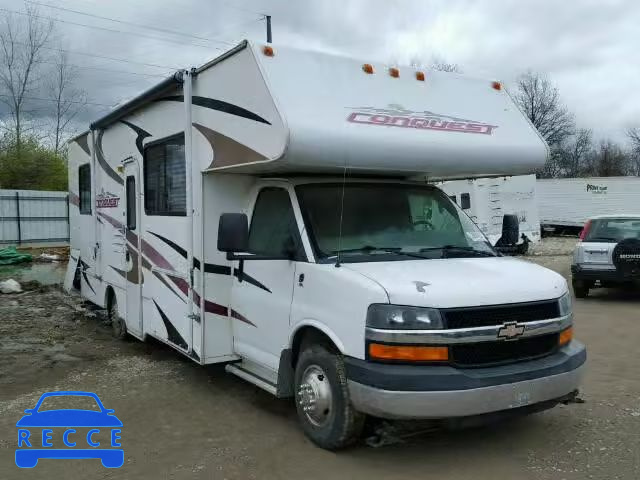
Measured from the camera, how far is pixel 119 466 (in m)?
4.48

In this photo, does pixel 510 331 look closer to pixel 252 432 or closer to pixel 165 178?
pixel 252 432

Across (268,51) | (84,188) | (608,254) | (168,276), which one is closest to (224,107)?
(268,51)

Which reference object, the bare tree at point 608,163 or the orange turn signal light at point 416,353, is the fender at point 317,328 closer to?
the orange turn signal light at point 416,353

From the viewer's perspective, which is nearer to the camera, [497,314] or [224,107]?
[497,314]

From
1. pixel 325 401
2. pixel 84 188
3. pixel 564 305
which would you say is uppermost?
pixel 84 188

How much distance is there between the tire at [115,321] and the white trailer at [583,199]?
26449 millimetres

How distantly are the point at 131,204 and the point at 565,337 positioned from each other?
5112 mm

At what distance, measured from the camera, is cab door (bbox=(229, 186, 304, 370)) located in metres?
5.05

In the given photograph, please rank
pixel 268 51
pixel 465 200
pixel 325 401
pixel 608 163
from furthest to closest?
1. pixel 608 163
2. pixel 465 200
3. pixel 268 51
4. pixel 325 401

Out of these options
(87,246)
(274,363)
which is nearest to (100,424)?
(274,363)

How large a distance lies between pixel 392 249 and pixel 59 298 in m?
9.33

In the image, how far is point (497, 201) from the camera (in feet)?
71.0

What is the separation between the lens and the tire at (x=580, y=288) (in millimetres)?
12516

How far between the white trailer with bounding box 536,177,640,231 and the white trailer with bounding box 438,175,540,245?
7976 millimetres
